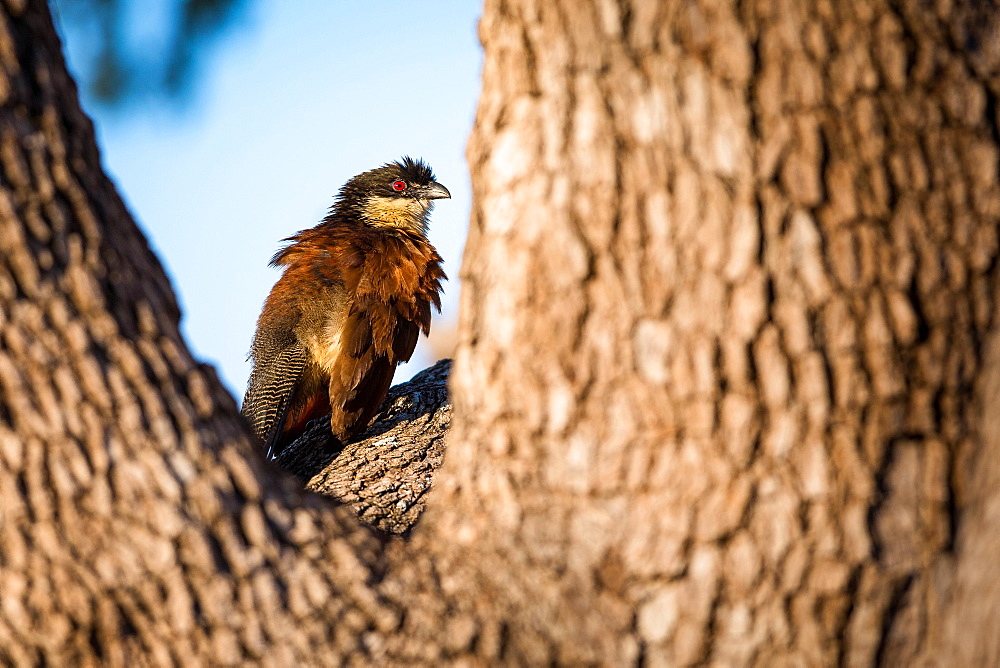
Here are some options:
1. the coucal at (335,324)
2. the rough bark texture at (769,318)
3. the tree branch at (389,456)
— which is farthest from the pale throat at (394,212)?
the rough bark texture at (769,318)

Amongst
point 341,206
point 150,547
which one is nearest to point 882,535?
point 150,547

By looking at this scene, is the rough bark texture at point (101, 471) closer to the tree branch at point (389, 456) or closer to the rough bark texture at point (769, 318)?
the rough bark texture at point (769, 318)

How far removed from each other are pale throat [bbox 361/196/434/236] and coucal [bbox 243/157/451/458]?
0.58m

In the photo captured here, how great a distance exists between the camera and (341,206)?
670 cm

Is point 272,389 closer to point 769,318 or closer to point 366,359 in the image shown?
point 366,359

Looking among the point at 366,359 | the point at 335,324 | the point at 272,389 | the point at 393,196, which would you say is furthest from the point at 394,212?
the point at 272,389

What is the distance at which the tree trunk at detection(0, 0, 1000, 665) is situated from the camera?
1.62m

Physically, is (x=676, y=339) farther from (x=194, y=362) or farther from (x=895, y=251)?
(x=194, y=362)

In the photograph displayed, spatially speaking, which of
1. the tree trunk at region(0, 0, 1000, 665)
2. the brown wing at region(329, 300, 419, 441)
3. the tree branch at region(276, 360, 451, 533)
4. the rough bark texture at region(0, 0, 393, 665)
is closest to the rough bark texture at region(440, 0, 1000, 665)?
the tree trunk at region(0, 0, 1000, 665)

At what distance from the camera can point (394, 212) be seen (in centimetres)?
666

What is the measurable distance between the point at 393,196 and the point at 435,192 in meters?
0.34

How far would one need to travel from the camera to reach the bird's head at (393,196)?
665cm

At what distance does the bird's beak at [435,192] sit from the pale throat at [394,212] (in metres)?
0.09

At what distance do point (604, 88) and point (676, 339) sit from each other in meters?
0.49
